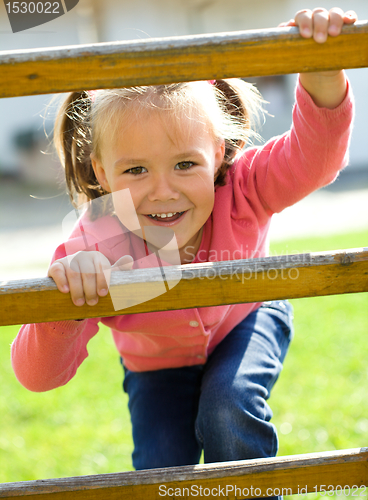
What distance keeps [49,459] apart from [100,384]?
0.82 m

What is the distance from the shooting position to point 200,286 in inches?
35.8

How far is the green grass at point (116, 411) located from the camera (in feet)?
7.41

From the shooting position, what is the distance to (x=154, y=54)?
81 cm

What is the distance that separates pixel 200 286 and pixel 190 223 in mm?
515

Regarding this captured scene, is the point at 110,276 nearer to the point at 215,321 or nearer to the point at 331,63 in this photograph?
the point at 331,63

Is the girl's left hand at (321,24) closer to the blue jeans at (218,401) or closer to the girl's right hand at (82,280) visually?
the girl's right hand at (82,280)

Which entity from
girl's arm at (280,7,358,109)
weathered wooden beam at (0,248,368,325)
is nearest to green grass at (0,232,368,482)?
weathered wooden beam at (0,248,368,325)

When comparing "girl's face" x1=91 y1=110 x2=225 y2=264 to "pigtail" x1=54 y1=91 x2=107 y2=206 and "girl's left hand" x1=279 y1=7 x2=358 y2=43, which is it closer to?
"pigtail" x1=54 y1=91 x2=107 y2=206

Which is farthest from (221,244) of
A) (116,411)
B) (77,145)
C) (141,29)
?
(141,29)

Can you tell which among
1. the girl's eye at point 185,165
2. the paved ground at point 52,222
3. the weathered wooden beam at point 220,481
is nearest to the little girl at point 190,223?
the girl's eye at point 185,165

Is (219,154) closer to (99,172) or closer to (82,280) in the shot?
(99,172)

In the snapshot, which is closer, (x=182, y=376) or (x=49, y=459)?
(x=182, y=376)

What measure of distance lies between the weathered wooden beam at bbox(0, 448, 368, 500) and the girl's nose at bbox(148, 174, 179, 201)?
625 mm

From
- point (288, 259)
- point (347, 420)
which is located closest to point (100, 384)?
point (347, 420)
